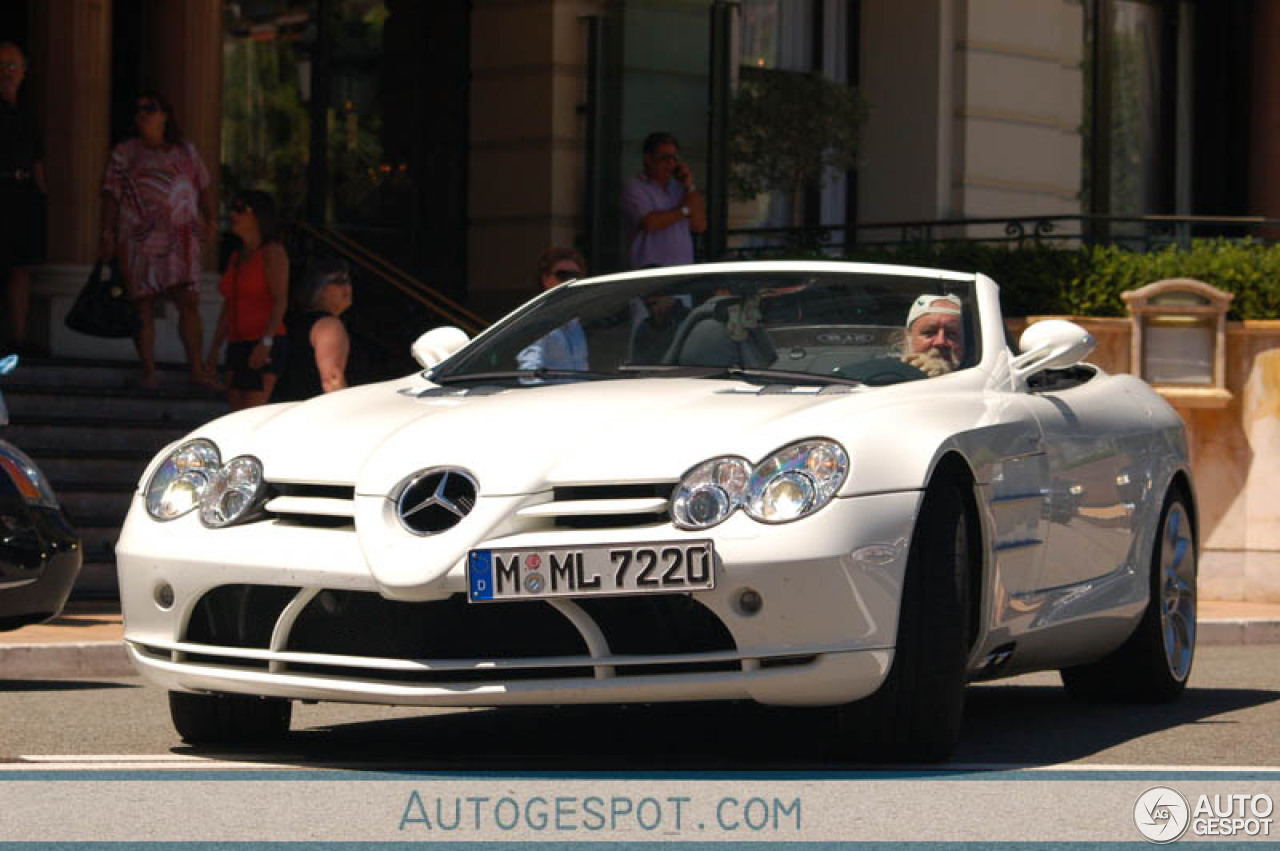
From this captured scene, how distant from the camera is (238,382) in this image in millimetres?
13617

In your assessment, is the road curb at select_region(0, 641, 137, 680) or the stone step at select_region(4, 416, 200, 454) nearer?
the road curb at select_region(0, 641, 137, 680)

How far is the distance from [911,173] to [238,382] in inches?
375

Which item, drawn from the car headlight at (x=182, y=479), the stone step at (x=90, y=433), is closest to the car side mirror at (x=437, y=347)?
the car headlight at (x=182, y=479)

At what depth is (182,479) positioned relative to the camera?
7.20m

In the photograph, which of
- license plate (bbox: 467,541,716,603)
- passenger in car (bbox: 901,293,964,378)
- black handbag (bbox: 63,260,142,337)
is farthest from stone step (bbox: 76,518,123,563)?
license plate (bbox: 467,541,716,603)

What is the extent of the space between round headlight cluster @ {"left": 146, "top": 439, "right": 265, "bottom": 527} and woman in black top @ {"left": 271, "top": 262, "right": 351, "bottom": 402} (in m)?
3.75

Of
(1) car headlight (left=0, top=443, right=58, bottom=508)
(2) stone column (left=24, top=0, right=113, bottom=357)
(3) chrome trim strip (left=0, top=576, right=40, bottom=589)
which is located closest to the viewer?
(3) chrome trim strip (left=0, top=576, right=40, bottom=589)

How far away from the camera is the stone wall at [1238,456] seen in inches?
697

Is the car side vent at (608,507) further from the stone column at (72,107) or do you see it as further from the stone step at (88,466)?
the stone column at (72,107)

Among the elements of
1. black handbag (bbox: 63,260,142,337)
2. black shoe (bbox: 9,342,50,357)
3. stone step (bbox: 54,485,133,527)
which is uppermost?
black handbag (bbox: 63,260,142,337)

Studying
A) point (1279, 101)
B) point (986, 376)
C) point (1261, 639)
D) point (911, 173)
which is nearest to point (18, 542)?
point (986, 376)

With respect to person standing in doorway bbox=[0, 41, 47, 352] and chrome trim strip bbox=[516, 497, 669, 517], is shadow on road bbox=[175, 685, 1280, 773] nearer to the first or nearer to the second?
chrome trim strip bbox=[516, 497, 669, 517]

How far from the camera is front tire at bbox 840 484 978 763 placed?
6723 mm

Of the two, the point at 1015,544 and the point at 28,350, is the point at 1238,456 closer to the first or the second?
the point at 28,350
